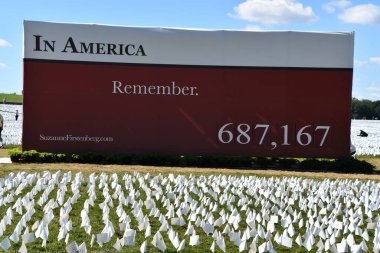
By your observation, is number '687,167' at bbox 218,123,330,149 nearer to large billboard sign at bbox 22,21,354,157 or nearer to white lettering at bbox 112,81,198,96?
large billboard sign at bbox 22,21,354,157

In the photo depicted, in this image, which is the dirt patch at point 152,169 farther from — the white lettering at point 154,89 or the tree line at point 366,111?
the tree line at point 366,111

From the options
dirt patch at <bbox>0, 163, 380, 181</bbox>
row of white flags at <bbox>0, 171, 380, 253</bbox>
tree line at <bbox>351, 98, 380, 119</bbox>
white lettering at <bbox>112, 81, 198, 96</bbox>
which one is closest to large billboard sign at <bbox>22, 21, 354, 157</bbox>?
white lettering at <bbox>112, 81, 198, 96</bbox>

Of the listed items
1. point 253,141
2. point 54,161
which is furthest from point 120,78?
point 253,141

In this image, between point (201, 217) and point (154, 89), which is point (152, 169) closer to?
point (154, 89)

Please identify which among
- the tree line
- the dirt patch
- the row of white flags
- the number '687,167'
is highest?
the tree line

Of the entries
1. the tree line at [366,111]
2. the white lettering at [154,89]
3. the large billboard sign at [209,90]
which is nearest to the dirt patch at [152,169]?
the large billboard sign at [209,90]

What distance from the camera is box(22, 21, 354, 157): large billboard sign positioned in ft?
72.2

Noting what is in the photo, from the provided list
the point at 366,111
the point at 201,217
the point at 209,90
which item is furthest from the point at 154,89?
the point at 366,111

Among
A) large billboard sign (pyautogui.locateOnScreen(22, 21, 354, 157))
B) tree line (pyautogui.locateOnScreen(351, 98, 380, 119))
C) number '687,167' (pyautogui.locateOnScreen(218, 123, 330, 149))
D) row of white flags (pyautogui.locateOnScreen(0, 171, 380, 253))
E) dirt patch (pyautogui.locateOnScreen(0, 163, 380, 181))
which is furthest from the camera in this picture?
tree line (pyautogui.locateOnScreen(351, 98, 380, 119))

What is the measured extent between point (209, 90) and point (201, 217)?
12.2 m

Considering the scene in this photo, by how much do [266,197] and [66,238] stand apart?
19.0 ft

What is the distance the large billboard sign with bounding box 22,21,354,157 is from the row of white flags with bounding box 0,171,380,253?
6.61 meters

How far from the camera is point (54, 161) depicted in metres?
20.9

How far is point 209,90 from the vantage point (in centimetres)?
2222
